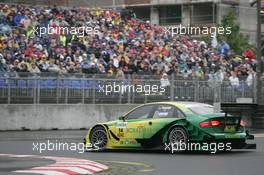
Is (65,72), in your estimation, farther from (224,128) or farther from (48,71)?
(224,128)

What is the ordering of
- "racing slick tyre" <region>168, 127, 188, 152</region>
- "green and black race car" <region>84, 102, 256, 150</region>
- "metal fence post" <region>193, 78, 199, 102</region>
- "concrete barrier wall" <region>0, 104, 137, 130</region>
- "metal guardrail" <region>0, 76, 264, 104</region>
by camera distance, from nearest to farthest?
"green and black race car" <region>84, 102, 256, 150</region>, "racing slick tyre" <region>168, 127, 188, 152</region>, "metal guardrail" <region>0, 76, 264, 104</region>, "concrete barrier wall" <region>0, 104, 137, 130</region>, "metal fence post" <region>193, 78, 199, 102</region>

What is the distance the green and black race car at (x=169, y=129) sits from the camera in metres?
17.2

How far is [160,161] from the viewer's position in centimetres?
1559

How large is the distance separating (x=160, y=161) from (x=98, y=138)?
3.64 m

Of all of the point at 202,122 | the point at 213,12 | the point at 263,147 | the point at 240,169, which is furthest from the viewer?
the point at 213,12

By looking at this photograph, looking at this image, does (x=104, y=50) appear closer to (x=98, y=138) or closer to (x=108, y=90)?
(x=108, y=90)

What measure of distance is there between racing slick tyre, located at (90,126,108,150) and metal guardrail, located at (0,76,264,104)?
361 inches

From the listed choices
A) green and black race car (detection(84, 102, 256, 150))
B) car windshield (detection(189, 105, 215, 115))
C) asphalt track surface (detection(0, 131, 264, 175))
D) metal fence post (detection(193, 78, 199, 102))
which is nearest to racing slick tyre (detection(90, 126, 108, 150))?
green and black race car (detection(84, 102, 256, 150))

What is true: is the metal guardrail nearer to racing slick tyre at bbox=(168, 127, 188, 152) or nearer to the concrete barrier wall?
the concrete barrier wall

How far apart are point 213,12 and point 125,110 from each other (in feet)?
115

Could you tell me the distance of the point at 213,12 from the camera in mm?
63781

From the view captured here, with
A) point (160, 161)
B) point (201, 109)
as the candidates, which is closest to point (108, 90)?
point (201, 109)

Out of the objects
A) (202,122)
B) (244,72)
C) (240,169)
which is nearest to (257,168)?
(240,169)

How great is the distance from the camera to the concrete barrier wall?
91.7 feet
